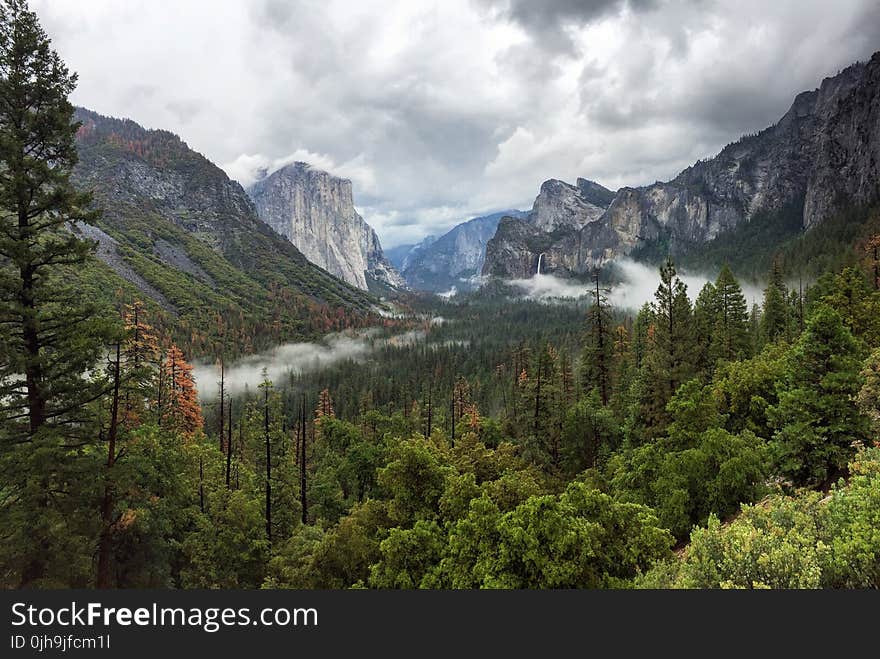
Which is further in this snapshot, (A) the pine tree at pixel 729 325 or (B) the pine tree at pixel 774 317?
(B) the pine tree at pixel 774 317

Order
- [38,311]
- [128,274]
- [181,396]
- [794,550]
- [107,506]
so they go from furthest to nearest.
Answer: [128,274]
[181,396]
[107,506]
[38,311]
[794,550]

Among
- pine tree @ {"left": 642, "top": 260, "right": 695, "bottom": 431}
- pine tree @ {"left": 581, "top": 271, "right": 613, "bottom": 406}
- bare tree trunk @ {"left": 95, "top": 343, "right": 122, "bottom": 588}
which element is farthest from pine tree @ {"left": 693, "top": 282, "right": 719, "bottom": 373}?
bare tree trunk @ {"left": 95, "top": 343, "right": 122, "bottom": 588}

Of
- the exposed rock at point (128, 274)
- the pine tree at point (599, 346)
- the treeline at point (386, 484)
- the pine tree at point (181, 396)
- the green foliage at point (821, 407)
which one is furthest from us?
the exposed rock at point (128, 274)

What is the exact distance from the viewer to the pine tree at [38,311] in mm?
11878

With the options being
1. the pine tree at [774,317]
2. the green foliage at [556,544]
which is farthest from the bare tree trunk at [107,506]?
the pine tree at [774,317]

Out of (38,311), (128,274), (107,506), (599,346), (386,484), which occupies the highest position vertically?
(128,274)

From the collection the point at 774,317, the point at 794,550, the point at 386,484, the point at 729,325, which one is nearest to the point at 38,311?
the point at 386,484

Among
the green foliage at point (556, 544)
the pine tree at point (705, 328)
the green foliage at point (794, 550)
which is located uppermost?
the pine tree at point (705, 328)

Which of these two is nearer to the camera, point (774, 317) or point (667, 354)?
point (667, 354)

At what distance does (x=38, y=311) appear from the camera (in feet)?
41.4

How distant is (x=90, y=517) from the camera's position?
13.1 m

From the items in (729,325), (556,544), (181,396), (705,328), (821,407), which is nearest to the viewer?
(556,544)

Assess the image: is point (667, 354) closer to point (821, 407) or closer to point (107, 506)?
point (821, 407)

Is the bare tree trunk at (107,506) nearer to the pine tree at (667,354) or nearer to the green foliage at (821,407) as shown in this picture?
the green foliage at (821,407)
